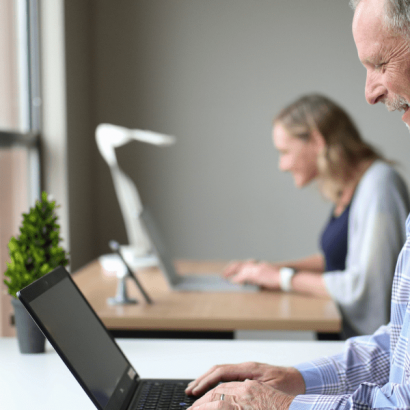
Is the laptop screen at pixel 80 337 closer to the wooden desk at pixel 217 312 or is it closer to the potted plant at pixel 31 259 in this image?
the potted plant at pixel 31 259

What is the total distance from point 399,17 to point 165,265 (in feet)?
4.60

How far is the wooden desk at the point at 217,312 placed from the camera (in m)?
1.66

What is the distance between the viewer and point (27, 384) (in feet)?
3.46

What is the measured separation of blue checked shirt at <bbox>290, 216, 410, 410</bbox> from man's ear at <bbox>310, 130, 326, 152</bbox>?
3.71ft

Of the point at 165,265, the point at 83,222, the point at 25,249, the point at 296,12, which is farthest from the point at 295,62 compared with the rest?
the point at 25,249

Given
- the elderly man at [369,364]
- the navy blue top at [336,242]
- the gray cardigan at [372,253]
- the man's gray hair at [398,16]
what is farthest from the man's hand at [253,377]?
the navy blue top at [336,242]

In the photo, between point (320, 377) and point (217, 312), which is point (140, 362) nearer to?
point (320, 377)

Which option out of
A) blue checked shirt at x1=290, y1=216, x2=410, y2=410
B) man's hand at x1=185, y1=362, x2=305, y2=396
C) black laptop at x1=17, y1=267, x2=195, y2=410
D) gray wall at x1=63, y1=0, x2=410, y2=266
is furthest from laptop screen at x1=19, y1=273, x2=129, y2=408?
gray wall at x1=63, y1=0, x2=410, y2=266

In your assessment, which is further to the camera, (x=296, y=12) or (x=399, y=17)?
(x=296, y=12)

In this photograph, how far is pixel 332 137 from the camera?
2072mm

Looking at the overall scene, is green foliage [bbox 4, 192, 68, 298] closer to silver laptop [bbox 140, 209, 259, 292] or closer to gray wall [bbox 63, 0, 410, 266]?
silver laptop [bbox 140, 209, 259, 292]

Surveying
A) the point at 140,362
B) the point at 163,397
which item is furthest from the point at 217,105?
the point at 163,397

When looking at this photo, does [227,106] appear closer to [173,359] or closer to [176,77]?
[176,77]

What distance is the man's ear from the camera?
2078 mm
